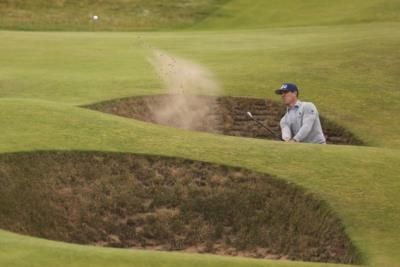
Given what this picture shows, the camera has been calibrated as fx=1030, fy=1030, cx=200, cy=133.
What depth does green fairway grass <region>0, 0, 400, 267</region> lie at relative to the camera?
36.1 ft

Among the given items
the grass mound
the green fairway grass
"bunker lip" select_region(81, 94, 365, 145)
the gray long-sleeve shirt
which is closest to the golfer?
the gray long-sleeve shirt

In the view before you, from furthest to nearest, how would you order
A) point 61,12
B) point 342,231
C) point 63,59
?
1. point 61,12
2. point 63,59
3. point 342,231

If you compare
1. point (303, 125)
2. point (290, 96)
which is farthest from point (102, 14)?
point (303, 125)

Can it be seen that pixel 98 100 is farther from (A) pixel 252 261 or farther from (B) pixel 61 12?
(B) pixel 61 12

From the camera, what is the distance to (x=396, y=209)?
1166 cm

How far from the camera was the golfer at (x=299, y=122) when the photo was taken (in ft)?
51.7

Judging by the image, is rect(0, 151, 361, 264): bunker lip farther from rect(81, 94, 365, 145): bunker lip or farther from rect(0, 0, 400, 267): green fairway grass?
rect(81, 94, 365, 145): bunker lip

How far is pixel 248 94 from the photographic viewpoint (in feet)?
66.3

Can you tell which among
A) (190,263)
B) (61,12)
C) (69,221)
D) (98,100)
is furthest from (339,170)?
(61,12)

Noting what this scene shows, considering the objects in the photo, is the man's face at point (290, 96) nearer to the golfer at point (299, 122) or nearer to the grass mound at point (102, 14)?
the golfer at point (299, 122)

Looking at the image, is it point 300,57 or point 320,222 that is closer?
point 320,222

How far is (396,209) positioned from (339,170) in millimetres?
1343

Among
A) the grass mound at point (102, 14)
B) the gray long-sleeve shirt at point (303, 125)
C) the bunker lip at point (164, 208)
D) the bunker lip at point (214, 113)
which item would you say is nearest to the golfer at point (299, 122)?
the gray long-sleeve shirt at point (303, 125)

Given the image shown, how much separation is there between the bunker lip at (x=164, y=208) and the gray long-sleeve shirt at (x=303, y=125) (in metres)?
3.40
